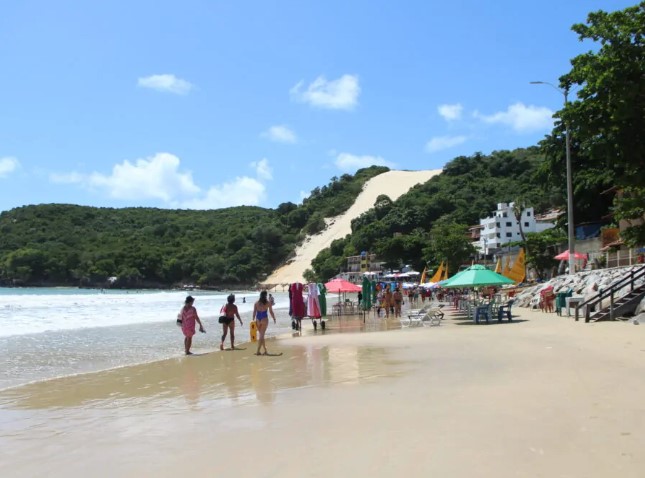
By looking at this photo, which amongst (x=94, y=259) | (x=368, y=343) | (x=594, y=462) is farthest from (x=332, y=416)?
(x=94, y=259)

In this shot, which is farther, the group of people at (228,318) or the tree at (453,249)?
the tree at (453,249)

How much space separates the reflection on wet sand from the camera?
8.49m

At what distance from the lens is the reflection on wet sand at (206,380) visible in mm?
8492

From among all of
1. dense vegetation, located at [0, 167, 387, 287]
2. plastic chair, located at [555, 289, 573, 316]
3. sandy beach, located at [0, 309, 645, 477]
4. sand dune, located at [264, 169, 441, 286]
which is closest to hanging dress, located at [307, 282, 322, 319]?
plastic chair, located at [555, 289, 573, 316]

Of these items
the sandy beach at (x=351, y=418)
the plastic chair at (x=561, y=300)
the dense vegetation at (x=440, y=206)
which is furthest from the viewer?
the dense vegetation at (x=440, y=206)

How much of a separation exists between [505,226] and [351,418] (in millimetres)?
96766

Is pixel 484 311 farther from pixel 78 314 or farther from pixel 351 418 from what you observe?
pixel 78 314

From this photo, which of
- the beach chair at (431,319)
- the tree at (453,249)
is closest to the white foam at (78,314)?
the beach chair at (431,319)

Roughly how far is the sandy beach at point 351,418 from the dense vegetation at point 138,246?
419 feet

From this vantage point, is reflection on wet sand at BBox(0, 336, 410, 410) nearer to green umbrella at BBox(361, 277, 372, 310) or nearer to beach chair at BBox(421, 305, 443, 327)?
beach chair at BBox(421, 305, 443, 327)

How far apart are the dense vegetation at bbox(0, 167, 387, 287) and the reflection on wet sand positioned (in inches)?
4916

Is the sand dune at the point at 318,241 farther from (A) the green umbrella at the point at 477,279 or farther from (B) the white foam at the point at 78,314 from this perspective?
(A) the green umbrella at the point at 477,279

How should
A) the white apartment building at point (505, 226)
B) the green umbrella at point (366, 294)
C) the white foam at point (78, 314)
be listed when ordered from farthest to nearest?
the white apartment building at point (505, 226) < the green umbrella at point (366, 294) < the white foam at point (78, 314)

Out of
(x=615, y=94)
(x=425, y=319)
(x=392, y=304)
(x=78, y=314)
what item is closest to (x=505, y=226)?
(x=392, y=304)
